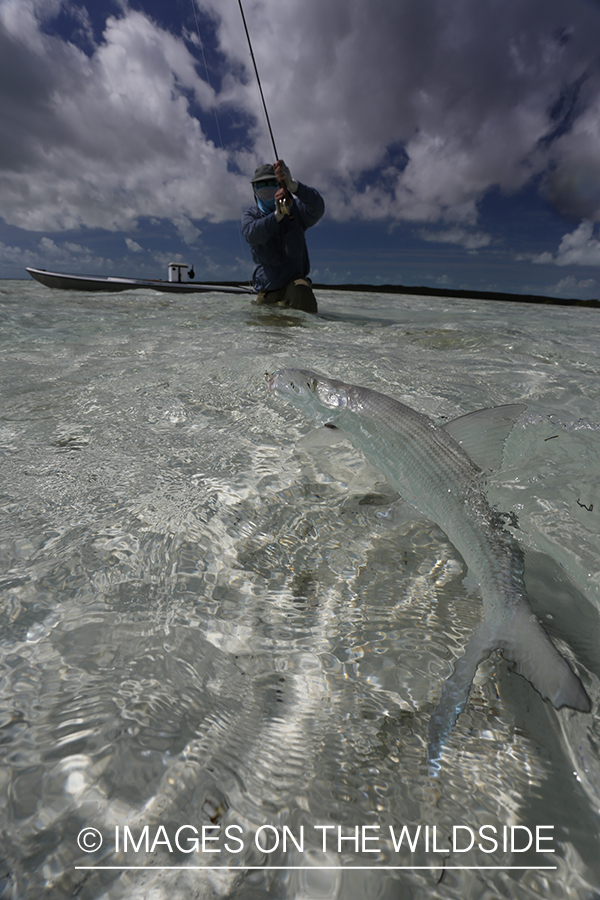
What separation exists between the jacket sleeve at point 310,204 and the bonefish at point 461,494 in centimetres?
700

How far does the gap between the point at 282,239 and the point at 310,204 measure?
0.91 meters

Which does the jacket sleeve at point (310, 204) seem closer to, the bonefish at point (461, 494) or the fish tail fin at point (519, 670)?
the bonefish at point (461, 494)

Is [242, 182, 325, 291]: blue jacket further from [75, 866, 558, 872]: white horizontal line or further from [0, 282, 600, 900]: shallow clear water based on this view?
[75, 866, 558, 872]: white horizontal line

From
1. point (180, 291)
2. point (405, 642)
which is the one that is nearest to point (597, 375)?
point (405, 642)

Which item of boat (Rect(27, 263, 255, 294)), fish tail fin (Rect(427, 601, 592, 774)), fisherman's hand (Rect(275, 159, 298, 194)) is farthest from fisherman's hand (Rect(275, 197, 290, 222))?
fish tail fin (Rect(427, 601, 592, 774))

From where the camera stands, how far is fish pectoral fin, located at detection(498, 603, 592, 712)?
1025mm

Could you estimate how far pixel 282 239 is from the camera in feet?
29.0

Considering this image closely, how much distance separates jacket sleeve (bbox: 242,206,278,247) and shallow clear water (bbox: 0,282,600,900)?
21.9 ft

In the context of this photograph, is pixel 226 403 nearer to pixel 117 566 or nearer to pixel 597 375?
pixel 117 566

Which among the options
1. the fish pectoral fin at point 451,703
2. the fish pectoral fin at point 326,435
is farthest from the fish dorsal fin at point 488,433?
the fish pectoral fin at point 451,703

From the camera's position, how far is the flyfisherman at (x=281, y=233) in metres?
7.89

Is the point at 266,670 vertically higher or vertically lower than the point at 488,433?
lower

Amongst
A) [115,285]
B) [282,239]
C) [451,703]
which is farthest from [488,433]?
[115,285]

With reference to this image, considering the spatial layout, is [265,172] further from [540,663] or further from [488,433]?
[540,663]
